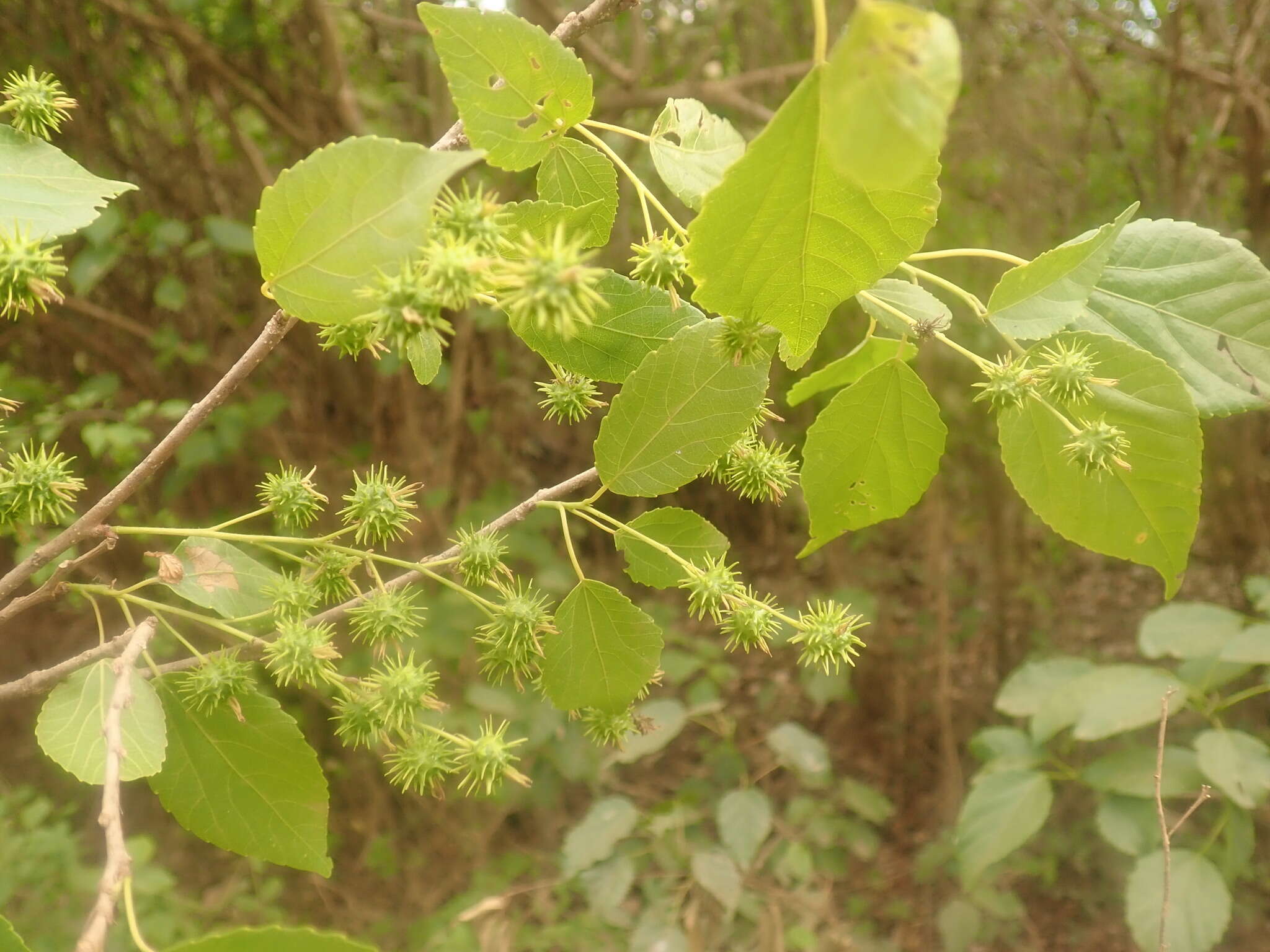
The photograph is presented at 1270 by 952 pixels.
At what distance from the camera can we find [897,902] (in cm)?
281

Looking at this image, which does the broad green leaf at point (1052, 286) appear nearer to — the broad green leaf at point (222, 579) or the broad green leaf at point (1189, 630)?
the broad green leaf at point (222, 579)

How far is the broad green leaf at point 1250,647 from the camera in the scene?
176cm

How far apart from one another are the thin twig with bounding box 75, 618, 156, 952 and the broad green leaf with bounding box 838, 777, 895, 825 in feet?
7.23

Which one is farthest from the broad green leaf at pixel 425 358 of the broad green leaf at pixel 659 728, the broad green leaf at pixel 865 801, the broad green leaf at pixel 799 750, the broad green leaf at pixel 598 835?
the broad green leaf at pixel 865 801

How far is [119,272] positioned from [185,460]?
0.76 meters

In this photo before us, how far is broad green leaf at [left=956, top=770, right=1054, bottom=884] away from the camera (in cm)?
195

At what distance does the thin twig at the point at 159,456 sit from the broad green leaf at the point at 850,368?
39 cm

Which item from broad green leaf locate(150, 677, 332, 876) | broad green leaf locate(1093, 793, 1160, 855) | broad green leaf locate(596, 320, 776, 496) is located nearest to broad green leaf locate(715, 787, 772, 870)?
broad green leaf locate(1093, 793, 1160, 855)

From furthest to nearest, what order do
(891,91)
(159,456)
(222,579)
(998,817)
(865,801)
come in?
1. (865,801)
2. (998,817)
3. (222,579)
4. (159,456)
5. (891,91)

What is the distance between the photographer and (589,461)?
3039mm

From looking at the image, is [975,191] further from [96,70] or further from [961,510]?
[96,70]

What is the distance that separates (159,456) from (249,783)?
0.93 feet

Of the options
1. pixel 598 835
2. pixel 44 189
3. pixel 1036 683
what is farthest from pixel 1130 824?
pixel 44 189

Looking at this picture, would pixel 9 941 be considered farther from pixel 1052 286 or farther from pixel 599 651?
pixel 1052 286
